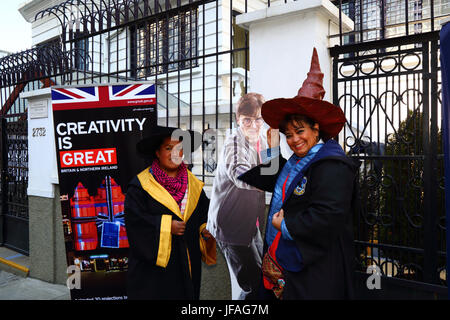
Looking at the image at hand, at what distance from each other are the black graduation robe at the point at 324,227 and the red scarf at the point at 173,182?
107cm

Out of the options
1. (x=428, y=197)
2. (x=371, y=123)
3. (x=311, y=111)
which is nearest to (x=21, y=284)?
(x=311, y=111)

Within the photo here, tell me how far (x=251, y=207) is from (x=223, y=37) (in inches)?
240

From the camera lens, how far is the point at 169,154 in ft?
9.87

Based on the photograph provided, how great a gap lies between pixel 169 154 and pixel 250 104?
0.90 m

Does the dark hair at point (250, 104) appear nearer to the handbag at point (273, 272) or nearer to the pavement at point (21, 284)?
the handbag at point (273, 272)

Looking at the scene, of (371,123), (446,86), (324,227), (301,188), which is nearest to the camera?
(446,86)

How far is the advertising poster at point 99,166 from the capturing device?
11.6 ft

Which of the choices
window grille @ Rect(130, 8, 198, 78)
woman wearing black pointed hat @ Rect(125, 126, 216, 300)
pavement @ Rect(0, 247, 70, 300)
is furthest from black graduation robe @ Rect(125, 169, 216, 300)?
pavement @ Rect(0, 247, 70, 300)

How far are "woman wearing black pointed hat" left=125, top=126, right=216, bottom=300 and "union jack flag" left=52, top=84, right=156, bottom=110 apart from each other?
2.07ft

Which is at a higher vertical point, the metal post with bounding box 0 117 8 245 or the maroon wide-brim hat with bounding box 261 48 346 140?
the maroon wide-brim hat with bounding box 261 48 346 140

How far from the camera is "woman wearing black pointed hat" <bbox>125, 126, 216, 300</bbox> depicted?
2.94m

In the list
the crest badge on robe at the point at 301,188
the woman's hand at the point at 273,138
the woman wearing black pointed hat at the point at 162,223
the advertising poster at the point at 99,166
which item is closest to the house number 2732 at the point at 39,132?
the advertising poster at the point at 99,166

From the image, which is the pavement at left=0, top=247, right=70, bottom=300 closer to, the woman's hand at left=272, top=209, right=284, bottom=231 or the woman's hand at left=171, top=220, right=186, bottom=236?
the woman's hand at left=171, top=220, right=186, bottom=236

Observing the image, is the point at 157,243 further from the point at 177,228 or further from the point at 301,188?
the point at 301,188
